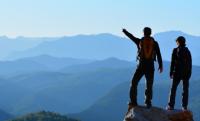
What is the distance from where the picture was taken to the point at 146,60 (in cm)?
2242

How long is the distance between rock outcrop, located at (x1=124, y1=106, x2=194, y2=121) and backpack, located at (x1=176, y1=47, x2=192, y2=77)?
1.79m

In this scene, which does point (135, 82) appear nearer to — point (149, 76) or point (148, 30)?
point (149, 76)

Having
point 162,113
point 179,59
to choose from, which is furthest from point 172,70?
point 162,113

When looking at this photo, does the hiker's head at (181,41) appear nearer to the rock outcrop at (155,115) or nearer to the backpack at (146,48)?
the backpack at (146,48)

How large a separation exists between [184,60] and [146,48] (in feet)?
6.82

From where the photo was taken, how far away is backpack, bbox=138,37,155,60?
72.9 ft

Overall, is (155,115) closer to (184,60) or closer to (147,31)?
(184,60)

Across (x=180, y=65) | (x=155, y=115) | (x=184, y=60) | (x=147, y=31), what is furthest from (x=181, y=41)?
(x=155, y=115)

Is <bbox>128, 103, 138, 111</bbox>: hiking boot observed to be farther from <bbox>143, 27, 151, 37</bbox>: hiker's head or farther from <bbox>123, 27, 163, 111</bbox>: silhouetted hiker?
<bbox>143, 27, 151, 37</bbox>: hiker's head

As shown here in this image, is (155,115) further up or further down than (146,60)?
further down

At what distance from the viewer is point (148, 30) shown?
2225cm

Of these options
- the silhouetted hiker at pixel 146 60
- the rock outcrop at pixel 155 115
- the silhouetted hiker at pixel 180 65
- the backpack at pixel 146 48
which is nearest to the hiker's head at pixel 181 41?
the silhouetted hiker at pixel 180 65

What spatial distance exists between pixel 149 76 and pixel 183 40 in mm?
2182

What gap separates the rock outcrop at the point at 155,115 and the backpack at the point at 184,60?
1.79m
